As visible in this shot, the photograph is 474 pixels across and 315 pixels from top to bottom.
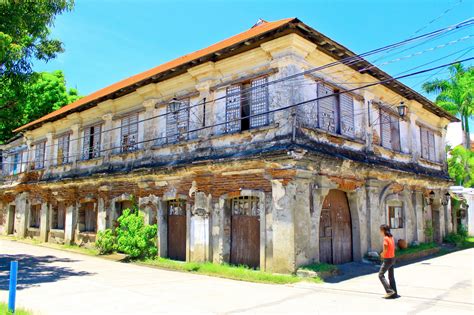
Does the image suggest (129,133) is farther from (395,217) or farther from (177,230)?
(395,217)

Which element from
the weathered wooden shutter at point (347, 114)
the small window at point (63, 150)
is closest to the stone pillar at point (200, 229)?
the weathered wooden shutter at point (347, 114)

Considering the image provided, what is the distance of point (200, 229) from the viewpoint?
42.0 ft

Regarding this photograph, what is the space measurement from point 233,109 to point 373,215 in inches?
236

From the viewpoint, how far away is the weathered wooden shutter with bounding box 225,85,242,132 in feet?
40.5

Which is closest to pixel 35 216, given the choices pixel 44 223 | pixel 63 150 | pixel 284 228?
pixel 44 223

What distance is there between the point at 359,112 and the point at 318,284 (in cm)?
688

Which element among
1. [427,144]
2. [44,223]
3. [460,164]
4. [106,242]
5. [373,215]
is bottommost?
[106,242]

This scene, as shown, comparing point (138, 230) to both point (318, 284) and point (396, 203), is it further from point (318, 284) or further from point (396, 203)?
point (396, 203)

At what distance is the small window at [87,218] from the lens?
18.7m

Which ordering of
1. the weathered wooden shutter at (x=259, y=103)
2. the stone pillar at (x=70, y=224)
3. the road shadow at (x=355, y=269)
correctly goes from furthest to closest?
the stone pillar at (x=70, y=224) < the weathered wooden shutter at (x=259, y=103) < the road shadow at (x=355, y=269)

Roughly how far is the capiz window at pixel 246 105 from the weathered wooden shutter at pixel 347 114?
2.98 metres

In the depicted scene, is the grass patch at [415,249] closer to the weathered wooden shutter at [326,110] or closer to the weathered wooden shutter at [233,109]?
the weathered wooden shutter at [326,110]

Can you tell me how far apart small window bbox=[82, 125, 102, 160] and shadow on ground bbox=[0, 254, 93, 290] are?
206 inches

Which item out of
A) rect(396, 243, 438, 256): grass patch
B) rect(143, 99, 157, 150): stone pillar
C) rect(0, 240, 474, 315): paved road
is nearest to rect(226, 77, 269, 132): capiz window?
rect(143, 99, 157, 150): stone pillar
